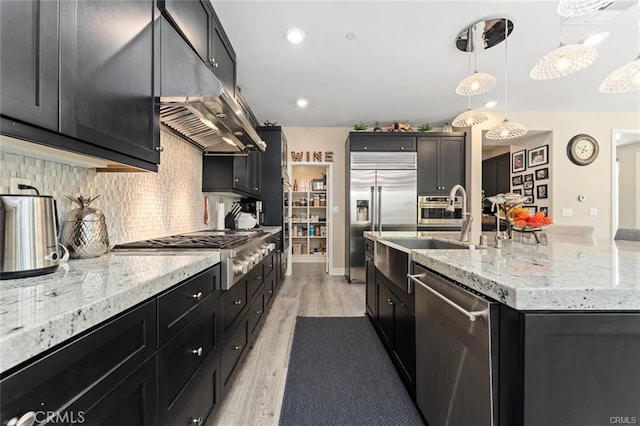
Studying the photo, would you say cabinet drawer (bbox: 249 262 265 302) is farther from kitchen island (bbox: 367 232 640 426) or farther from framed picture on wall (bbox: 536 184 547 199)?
framed picture on wall (bbox: 536 184 547 199)

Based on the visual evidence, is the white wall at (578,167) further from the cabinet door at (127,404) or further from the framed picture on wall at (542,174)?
the cabinet door at (127,404)

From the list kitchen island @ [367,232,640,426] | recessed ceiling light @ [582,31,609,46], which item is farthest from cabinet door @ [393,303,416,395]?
recessed ceiling light @ [582,31,609,46]

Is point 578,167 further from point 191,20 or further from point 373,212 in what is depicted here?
point 191,20

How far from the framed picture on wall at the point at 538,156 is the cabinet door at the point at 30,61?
610cm

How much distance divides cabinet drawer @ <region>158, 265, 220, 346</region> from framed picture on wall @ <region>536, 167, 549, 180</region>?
564 cm

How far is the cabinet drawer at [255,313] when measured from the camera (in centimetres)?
210

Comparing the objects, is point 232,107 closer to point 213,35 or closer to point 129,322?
point 213,35

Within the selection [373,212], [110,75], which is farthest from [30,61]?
[373,212]

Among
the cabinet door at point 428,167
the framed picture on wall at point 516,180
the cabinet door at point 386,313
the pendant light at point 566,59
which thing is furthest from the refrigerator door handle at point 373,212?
the framed picture on wall at point 516,180

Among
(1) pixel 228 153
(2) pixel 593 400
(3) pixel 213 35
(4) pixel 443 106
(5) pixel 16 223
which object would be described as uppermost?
(4) pixel 443 106

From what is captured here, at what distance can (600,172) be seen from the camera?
15.0ft

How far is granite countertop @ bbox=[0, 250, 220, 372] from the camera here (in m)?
0.47

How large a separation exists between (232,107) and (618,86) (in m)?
2.69

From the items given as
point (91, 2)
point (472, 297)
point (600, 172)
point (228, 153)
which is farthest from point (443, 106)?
point (91, 2)
